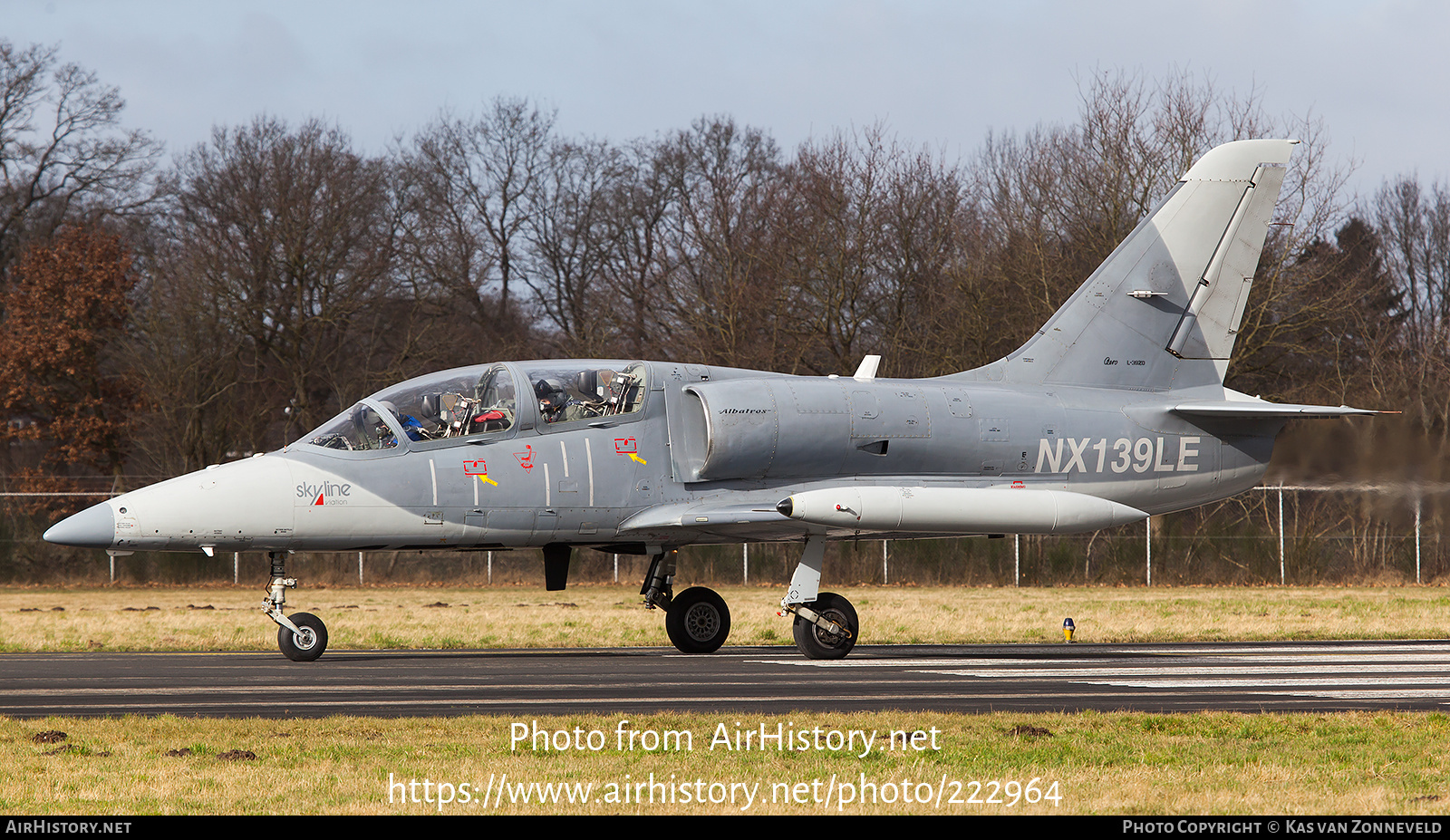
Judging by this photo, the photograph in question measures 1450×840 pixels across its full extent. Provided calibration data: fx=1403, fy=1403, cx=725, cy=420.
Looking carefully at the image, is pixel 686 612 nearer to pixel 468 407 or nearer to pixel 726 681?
pixel 468 407

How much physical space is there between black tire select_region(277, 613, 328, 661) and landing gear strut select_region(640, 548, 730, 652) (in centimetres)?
345

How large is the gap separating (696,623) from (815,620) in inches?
62.2

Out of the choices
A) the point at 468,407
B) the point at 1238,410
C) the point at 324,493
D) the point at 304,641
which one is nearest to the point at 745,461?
the point at 468,407

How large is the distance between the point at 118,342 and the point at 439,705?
3251 cm

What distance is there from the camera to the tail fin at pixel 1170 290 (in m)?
17.0

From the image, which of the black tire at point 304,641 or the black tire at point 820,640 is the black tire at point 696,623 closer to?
the black tire at point 820,640

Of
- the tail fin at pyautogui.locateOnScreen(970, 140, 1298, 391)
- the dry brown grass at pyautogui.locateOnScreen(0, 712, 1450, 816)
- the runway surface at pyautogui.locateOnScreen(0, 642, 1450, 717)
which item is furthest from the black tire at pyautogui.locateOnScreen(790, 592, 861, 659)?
the dry brown grass at pyautogui.locateOnScreen(0, 712, 1450, 816)

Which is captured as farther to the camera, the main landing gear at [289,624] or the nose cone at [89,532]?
the main landing gear at [289,624]

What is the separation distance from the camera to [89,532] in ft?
42.0

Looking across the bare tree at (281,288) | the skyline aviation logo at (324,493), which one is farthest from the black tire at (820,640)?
the bare tree at (281,288)

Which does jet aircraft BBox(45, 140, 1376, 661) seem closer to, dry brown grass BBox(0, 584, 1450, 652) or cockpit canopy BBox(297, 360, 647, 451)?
cockpit canopy BBox(297, 360, 647, 451)

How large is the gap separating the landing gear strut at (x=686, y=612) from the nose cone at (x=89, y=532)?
5.46m

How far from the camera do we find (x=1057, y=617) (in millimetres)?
21531

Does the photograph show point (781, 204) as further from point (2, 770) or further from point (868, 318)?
point (2, 770)
